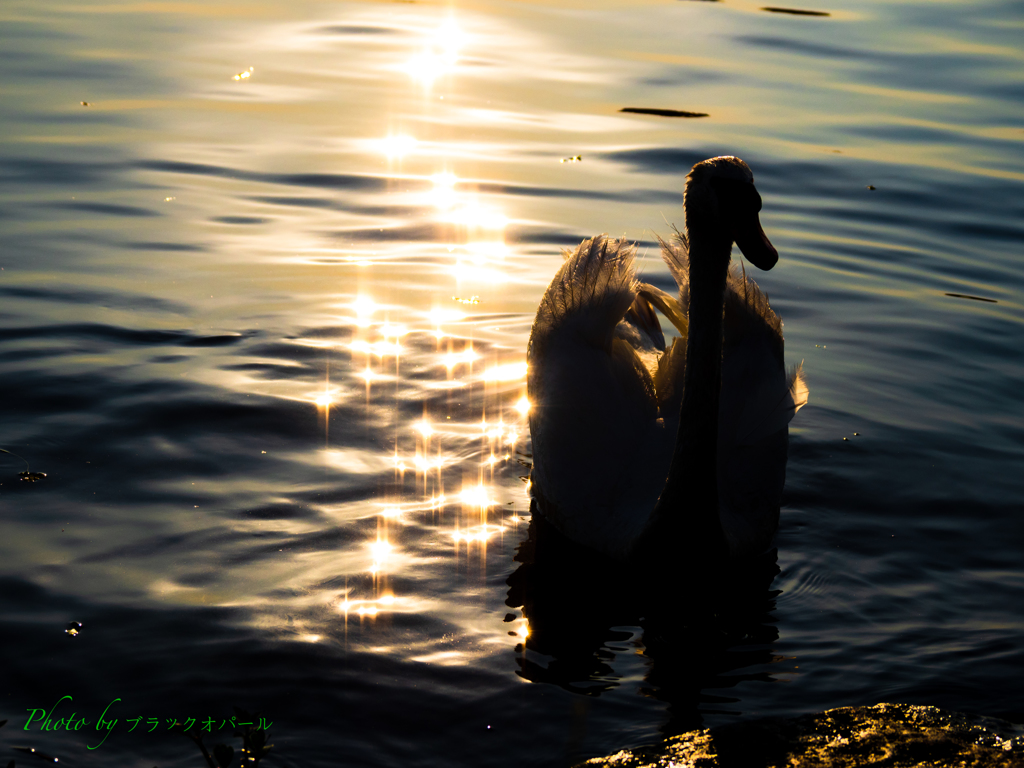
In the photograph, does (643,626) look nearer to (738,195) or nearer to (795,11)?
(738,195)

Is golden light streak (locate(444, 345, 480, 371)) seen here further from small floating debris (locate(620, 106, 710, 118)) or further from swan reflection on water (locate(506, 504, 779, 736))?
small floating debris (locate(620, 106, 710, 118))

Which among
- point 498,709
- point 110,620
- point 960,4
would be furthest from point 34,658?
point 960,4

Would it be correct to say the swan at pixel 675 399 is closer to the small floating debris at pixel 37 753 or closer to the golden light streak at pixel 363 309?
the golden light streak at pixel 363 309

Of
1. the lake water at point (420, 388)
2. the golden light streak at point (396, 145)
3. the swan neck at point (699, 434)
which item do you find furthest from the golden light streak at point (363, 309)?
the golden light streak at point (396, 145)

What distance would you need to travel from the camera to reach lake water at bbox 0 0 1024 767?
4.63 m

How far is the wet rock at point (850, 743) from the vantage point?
4.02 metres

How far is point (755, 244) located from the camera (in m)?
5.28

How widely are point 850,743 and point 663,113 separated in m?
11.9

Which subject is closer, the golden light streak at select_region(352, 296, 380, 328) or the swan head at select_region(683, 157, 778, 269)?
the swan head at select_region(683, 157, 778, 269)

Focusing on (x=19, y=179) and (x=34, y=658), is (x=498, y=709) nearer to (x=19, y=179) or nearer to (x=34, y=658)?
(x=34, y=658)

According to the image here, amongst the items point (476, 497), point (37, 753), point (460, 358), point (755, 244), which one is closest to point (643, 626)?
point (476, 497)

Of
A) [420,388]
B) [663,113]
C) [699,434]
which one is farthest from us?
[663,113]

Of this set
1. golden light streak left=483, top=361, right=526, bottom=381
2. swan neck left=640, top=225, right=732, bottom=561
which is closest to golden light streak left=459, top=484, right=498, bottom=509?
swan neck left=640, top=225, right=732, bottom=561

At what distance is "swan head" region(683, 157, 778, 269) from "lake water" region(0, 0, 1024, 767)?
1.72 m
